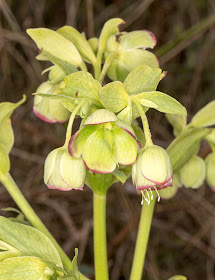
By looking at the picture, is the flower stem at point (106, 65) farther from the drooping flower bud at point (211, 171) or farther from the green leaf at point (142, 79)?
the drooping flower bud at point (211, 171)

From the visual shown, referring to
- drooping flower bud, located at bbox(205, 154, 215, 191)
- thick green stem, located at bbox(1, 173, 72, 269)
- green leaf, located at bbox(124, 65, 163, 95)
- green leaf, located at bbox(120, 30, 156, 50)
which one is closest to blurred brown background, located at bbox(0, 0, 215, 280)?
drooping flower bud, located at bbox(205, 154, 215, 191)

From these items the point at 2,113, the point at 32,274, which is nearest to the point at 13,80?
the point at 2,113

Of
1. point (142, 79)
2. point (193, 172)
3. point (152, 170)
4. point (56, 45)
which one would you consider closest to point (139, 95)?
point (142, 79)

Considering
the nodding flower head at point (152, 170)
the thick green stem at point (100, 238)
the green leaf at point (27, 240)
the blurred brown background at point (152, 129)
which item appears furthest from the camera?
the blurred brown background at point (152, 129)

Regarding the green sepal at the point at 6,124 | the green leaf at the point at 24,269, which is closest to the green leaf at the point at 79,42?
the green sepal at the point at 6,124

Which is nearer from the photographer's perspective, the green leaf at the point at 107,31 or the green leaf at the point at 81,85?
the green leaf at the point at 81,85

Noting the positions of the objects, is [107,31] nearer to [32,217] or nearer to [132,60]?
[132,60]

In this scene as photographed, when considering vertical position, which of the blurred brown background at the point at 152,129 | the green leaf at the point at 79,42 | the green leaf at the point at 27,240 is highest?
the green leaf at the point at 79,42
